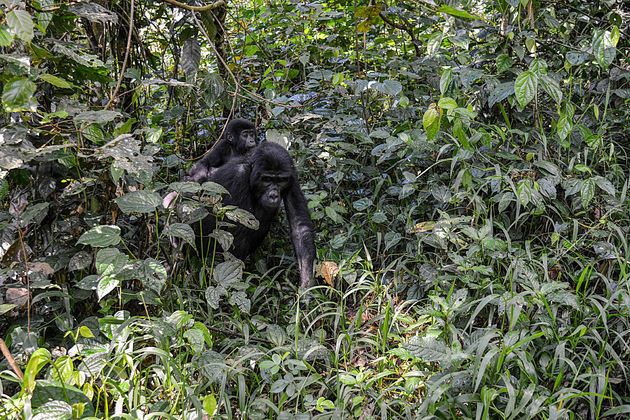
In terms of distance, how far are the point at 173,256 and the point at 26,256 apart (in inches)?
36.0

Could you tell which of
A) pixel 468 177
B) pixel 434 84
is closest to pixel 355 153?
pixel 434 84

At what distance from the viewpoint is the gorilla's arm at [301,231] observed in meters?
3.96

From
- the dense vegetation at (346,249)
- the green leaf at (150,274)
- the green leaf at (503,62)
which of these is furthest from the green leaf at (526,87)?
the green leaf at (150,274)

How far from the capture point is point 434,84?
172 inches

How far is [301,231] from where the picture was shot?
4098 millimetres

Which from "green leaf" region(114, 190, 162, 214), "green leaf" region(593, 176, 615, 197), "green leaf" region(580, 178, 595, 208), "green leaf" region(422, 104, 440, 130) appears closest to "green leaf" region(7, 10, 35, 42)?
"green leaf" region(114, 190, 162, 214)

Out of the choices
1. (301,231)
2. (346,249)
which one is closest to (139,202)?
(301,231)

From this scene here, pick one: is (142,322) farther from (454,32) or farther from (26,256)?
(454,32)

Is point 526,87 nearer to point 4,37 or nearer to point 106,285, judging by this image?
point 106,285

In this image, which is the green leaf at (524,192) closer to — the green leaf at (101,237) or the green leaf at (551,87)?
the green leaf at (551,87)

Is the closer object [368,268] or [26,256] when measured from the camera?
[26,256]

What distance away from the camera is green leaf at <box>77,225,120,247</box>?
8.16ft

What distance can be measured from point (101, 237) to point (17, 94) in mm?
749

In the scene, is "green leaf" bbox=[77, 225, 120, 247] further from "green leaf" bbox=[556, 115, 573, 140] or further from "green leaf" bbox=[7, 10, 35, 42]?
"green leaf" bbox=[556, 115, 573, 140]
